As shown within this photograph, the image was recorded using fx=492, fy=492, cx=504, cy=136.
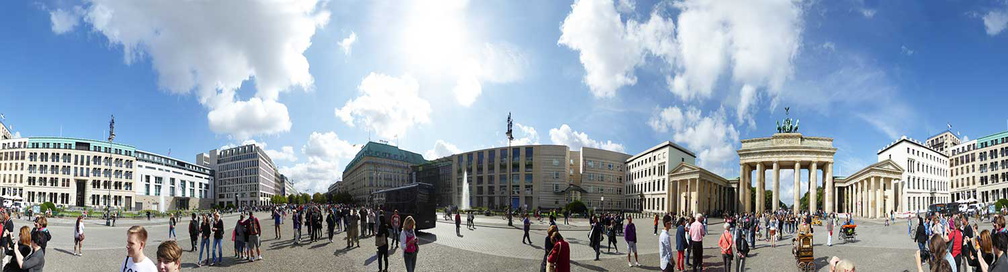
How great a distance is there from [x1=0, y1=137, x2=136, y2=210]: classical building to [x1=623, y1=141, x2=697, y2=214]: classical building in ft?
348

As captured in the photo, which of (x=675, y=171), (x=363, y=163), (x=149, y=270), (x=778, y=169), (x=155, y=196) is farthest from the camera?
(x=155, y=196)

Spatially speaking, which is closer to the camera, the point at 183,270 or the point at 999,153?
the point at 183,270

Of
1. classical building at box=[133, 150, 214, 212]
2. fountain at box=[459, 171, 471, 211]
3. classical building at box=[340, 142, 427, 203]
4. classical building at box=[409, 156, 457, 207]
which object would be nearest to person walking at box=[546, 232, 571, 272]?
classical building at box=[340, 142, 427, 203]

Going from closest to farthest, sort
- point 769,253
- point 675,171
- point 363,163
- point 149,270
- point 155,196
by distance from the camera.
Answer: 1. point 149,270
2. point 769,253
3. point 675,171
4. point 363,163
5. point 155,196

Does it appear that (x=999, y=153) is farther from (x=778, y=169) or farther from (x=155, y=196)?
(x=155, y=196)

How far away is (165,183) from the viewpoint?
414 feet

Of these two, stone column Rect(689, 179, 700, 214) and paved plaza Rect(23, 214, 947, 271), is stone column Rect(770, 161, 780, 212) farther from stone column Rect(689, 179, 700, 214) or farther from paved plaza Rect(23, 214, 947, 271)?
paved plaza Rect(23, 214, 947, 271)

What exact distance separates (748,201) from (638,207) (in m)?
22.9

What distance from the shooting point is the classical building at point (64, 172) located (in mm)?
101625

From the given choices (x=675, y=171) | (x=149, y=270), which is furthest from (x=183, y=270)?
(x=675, y=171)

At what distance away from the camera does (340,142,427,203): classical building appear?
108m

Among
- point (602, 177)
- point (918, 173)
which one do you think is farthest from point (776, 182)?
point (918, 173)

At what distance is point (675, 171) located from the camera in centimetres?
9162

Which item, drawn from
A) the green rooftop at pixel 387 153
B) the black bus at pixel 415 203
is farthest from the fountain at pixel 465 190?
the black bus at pixel 415 203
